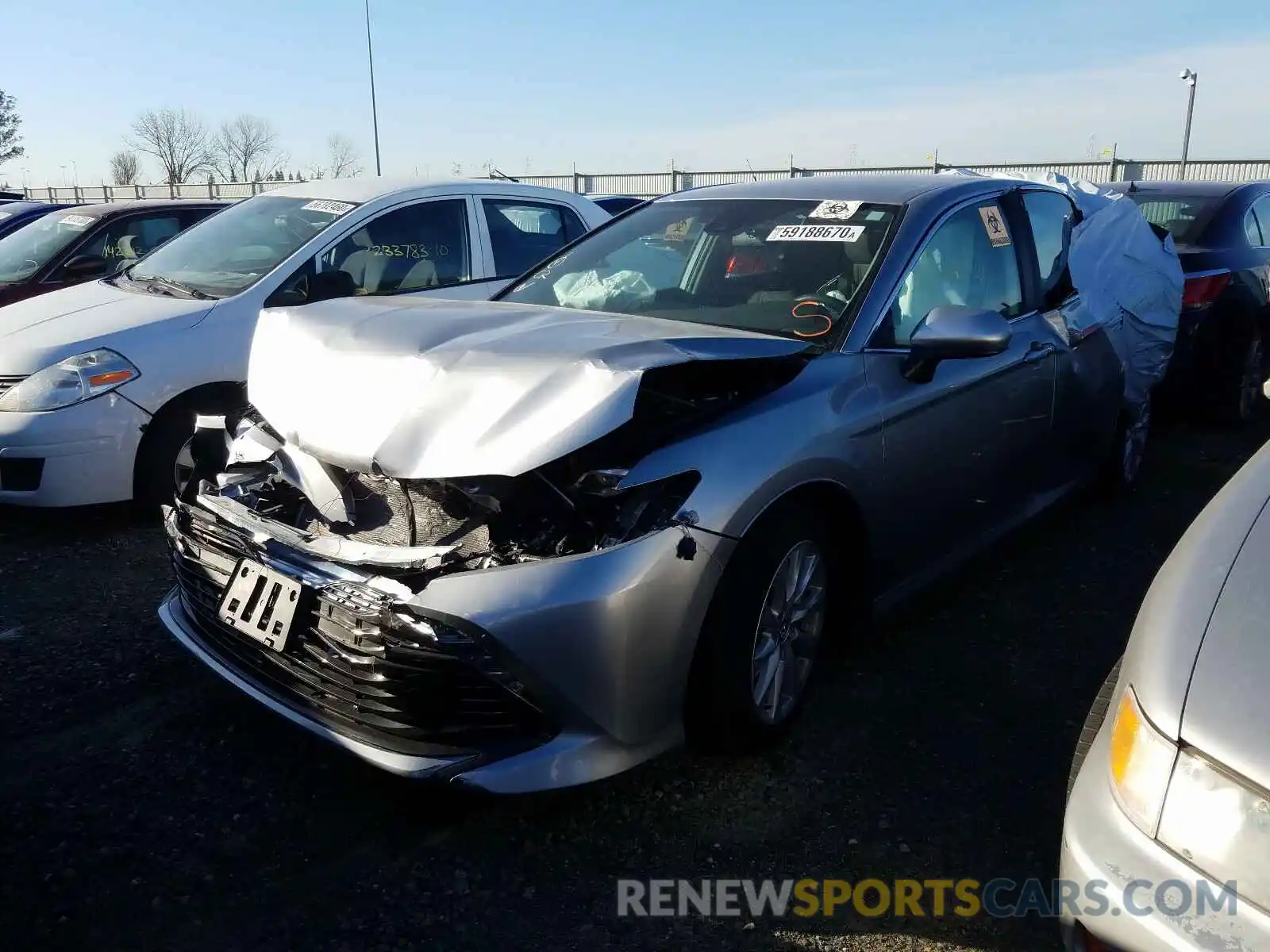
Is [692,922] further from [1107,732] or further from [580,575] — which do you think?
[1107,732]

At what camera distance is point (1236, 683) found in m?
1.57

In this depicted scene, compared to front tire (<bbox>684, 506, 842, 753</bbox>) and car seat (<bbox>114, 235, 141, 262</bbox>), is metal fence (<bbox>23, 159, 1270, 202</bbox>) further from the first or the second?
front tire (<bbox>684, 506, 842, 753</bbox>)

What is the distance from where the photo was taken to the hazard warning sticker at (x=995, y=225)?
371 cm

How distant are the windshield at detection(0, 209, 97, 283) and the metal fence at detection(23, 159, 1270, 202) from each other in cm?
331

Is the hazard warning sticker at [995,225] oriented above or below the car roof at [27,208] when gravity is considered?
below

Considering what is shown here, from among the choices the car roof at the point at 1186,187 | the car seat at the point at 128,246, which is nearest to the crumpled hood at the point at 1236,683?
the car roof at the point at 1186,187

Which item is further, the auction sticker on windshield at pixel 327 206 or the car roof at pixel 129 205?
the car roof at pixel 129 205

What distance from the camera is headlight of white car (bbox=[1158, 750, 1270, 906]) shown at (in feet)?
4.72

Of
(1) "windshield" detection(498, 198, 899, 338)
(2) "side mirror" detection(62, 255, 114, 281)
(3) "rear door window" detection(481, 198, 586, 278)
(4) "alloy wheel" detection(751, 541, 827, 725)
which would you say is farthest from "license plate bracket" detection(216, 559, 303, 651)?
(2) "side mirror" detection(62, 255, 114, 281)

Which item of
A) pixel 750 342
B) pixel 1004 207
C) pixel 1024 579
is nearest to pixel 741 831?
pixel 750 342

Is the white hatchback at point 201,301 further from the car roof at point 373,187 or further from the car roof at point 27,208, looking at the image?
the car roof at point 27,208

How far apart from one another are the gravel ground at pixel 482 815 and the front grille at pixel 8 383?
4.04 feet

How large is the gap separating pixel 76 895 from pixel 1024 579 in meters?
3.42

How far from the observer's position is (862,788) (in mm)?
2650
